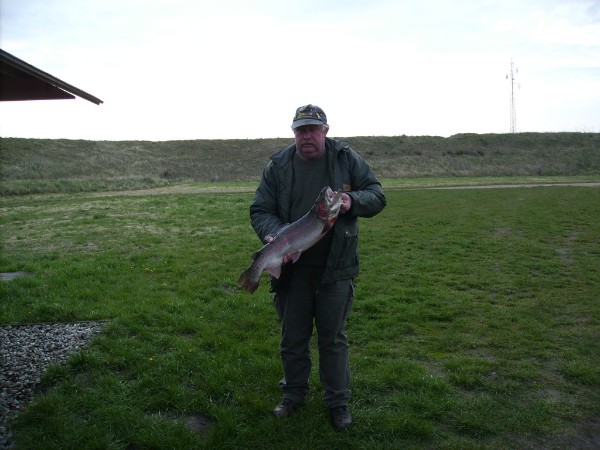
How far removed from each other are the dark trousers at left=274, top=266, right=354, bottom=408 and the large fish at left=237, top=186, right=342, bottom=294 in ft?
1.32

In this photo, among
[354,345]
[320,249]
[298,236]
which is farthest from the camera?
[354,345]

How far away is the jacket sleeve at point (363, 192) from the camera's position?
182 inches

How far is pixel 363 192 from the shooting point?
472cm

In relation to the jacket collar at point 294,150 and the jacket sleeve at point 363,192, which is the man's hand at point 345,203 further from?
the jacket collar at point 294,150

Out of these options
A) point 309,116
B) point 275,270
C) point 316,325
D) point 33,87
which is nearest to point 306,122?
point 309,116

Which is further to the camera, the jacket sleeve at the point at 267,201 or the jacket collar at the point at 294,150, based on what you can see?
the jacket sleeve at the point at 267,201

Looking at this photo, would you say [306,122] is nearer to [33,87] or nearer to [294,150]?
[294,150]

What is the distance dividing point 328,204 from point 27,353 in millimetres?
4299

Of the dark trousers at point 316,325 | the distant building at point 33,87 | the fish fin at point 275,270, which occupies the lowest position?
the dark trousers at point 316,325

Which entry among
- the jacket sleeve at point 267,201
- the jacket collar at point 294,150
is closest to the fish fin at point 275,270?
the jacket sleeve at point 267,201

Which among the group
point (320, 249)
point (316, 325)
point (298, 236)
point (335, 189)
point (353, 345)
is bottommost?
point (353, 345)

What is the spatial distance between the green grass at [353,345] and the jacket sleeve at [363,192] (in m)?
1.89

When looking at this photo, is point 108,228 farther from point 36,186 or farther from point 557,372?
point 36,186

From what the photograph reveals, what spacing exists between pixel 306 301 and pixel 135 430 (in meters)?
1.85
